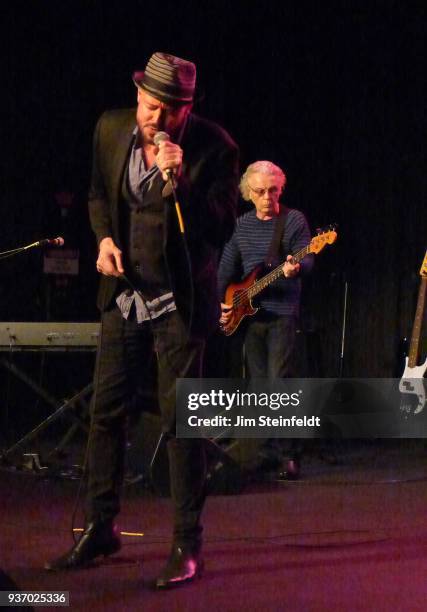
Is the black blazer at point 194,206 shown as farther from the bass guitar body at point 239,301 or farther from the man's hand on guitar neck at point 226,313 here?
the man's hand on guitar neck at point 226,313

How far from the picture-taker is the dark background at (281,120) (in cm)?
760

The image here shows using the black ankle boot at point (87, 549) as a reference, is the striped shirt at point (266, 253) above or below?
above

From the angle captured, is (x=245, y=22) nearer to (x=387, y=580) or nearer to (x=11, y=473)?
(x=11, y=473)

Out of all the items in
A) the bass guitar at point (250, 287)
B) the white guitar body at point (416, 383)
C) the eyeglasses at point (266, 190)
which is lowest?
the white guitar body at point (416, 383)

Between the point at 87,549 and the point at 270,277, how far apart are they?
2.48m

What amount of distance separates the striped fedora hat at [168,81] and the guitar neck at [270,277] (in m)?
2.38

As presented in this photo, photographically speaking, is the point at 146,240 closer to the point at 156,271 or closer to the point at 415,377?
the point at 156,271

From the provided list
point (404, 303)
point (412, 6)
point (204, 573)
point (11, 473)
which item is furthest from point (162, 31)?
point (204, 573)

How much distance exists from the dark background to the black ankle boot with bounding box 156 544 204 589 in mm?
4221

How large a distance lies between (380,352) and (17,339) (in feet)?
13.0

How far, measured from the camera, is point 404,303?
8453 mm

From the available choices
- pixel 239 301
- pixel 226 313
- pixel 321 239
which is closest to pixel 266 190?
pixel 321 239

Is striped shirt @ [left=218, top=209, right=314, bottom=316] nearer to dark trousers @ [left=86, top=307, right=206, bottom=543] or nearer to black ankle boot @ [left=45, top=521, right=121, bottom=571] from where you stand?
dark trousers @ [left=86, top=307, right=206, bottom=543]

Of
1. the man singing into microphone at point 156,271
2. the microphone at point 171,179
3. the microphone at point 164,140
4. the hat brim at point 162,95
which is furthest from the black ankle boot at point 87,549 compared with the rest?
the hat brim at point 162,95
